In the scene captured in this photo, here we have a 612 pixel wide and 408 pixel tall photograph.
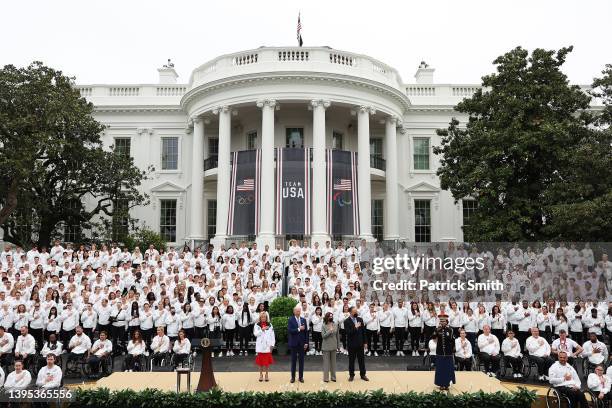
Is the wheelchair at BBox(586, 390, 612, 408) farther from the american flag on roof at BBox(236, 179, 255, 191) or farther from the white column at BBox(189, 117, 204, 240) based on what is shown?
the white column at BBox(189, 117, 204, 240)

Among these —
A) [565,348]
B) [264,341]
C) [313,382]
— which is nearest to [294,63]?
[264,341]

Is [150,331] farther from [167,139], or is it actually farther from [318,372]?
[167,139]

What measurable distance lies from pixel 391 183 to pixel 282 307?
1561 centimetres

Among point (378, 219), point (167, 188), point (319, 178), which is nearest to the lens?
point (319, 178)

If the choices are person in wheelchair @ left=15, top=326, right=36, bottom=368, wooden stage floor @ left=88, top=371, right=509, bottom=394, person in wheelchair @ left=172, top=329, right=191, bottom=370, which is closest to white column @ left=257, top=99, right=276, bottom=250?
person in wheelchair @ left=172, top=329, right=191, bottom=370

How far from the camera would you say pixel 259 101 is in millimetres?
27844

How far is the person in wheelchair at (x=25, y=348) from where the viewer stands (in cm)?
1404

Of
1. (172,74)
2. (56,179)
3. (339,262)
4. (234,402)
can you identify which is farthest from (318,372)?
(172,74)

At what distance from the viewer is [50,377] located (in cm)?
1181

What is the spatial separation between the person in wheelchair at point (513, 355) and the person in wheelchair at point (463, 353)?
855 millimetres

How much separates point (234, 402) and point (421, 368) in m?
5.57

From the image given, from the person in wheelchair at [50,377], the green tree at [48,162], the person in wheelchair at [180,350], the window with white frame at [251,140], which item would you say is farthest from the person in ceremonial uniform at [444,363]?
the window with white frame at [251,140]

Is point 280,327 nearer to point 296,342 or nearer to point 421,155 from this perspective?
point 296,342

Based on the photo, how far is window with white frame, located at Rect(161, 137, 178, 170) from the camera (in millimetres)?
33344
